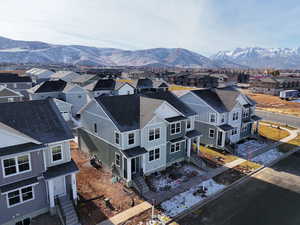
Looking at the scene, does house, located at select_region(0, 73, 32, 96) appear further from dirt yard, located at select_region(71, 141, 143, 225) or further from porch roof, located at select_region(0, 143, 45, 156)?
porch roof, located at select_region(0, 143, 45, 156)

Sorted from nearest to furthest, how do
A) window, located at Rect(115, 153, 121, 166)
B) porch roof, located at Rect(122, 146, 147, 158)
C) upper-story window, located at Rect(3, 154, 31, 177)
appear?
1. upper-story window, located at Rect(3, 154, 31, 177)
2. porch roof, located at Rect(122, 146, 147, 158)
3. window, located at Rect(115, 153, 121, 166)

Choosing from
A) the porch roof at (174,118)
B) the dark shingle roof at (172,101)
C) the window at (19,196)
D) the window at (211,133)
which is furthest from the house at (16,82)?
the window at (211,133)

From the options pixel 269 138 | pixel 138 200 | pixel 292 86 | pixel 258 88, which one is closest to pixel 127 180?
pixel 138 200

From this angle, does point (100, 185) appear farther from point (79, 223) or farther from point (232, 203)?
point (232, 203)

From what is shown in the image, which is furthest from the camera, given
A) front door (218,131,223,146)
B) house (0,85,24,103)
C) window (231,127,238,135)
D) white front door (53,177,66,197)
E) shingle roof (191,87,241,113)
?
house (0,85,24,103)

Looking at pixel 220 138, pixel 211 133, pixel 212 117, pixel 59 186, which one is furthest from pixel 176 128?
pixel 59 186

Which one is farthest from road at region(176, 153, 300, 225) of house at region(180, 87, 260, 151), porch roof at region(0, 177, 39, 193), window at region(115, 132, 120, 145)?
porch roof at region(0, 177, 39, 193)

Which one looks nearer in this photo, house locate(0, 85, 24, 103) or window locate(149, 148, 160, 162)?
window locate(149, 148, 160, 162)
